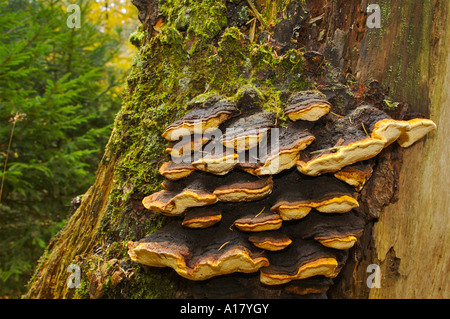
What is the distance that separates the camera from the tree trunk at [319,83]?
A: 1966 millimetres

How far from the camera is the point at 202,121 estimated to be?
70.7 inches

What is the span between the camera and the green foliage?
16.1 feet

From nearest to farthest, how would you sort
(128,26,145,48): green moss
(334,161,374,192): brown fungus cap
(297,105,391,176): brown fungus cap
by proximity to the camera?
(297,105,391,176): brown fungus cap, (334,161,374,192): brown fungus cap, (128,26,145,48): green moss

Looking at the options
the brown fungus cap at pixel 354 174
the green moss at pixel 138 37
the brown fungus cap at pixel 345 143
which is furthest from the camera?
the green moss at pixel 138 37

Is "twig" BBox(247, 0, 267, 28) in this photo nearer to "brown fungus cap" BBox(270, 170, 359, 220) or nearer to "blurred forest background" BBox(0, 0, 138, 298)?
"brown fungus cap" BBox(270, 170, 359, 220)

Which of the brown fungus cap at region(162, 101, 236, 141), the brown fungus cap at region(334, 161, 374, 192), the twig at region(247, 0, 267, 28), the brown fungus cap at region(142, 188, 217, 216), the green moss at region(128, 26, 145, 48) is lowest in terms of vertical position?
the brown fungus cap at region(142, 188, 217, 216)

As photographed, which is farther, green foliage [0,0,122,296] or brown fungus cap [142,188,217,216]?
green foliage [0,0,122,296]

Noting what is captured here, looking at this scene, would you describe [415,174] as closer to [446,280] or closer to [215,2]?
[446,280]

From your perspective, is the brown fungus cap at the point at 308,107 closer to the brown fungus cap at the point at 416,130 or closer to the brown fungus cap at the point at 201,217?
the brown fungus cap at the point at 416,130

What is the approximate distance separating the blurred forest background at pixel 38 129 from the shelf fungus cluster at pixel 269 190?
3436mm

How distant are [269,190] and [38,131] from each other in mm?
5056

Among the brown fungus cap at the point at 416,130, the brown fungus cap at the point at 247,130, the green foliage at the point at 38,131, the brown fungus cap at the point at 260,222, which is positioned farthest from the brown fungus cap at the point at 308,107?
the green foliage at the point at 38,131

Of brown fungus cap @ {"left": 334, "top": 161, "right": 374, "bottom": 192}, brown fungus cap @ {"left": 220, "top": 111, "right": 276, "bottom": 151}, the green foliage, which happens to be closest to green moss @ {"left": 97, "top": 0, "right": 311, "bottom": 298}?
brown fungus cap @ {"left": 220, "top": 111, "right": 276, "bottom": 151}
